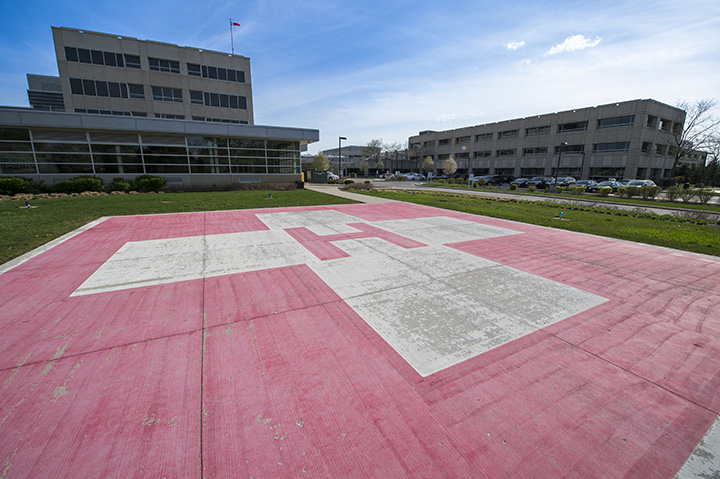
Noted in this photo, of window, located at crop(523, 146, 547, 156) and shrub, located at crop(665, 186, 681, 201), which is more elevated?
window, located at crop(523, 146, 547, 156)

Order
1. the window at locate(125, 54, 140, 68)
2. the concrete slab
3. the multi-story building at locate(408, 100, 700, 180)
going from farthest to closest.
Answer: the multi-story building at locate(408, 100, 700, 180) → the window at locate(125, 54, 140, 68) → the concrete slab

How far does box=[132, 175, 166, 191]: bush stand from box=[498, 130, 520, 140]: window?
66.0m

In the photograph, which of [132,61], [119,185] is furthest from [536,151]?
[119,185]

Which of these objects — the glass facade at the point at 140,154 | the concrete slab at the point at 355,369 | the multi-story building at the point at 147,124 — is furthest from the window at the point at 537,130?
the concrete slab at the point at 355,369

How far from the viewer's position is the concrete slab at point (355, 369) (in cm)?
233

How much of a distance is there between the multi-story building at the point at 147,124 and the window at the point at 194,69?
0.35 ft

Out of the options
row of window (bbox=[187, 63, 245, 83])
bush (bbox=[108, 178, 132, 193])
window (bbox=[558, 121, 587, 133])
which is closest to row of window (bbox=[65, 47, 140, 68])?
row of window (bbox=[187, 63, 245, 83])

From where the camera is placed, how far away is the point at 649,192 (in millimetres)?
25969

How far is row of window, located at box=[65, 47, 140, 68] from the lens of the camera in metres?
30.2

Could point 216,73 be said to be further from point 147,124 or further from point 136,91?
point 147,124

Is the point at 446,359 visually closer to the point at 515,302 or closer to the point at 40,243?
the point at 515,302

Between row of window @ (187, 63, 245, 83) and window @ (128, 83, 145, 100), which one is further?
row of window @ (187, 63, 245, 83)

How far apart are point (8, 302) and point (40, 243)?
14.7 feet

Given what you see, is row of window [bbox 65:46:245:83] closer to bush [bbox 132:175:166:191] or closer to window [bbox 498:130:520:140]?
bush [bbox 132:175:166:191]
